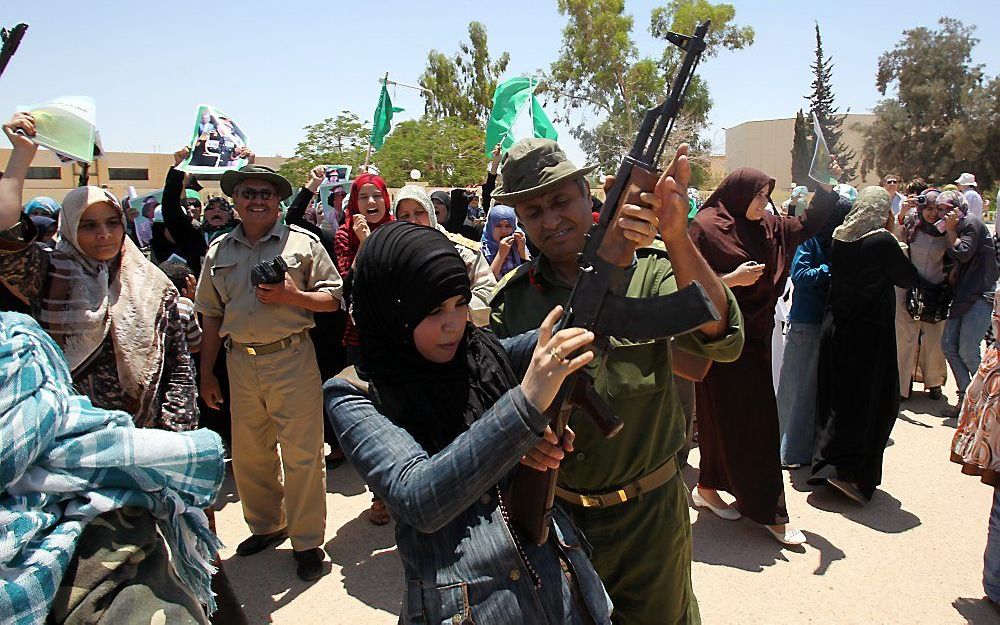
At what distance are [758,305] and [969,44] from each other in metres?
44.2

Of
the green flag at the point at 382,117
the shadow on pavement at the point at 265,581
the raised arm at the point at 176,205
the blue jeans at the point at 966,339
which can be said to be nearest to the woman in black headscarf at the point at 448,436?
the shadow on pavement at the point at 265,581

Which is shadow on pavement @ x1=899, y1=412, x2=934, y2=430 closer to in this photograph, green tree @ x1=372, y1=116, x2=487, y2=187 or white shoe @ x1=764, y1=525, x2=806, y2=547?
white shoe @ x1=764, y1=525, x2=806, y2=547

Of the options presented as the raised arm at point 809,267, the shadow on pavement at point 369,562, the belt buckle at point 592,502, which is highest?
the raised arm at point 809,267

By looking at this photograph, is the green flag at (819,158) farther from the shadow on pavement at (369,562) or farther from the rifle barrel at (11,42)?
the rifle barrel at (11,42)

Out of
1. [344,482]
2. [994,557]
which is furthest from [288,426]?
[994,557]

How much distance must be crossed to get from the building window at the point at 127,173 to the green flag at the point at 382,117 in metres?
35.9

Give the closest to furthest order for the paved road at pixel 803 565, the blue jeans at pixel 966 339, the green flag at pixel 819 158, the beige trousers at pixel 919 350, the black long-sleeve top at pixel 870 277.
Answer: the paved road at pixel 803 565 < the green flag at pixel 819 158 < the black long-sleeve top at pixel 870 277 < the blue jeans at pixel 966 339 < the beige trousers at pixel 919 350

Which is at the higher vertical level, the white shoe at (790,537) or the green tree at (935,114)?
the green tree at (935,114)

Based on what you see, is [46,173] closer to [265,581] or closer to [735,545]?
[265,581]

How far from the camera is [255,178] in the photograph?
3.84 meters

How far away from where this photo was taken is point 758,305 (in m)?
4.17

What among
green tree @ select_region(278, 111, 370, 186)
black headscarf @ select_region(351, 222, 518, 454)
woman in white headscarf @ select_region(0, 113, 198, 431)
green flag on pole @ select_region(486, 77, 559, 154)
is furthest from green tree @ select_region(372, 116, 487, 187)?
black headscarf @ select_region(351, 222, 518, 454)

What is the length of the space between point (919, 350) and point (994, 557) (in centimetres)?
432

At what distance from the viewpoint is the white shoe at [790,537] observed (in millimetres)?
4152
